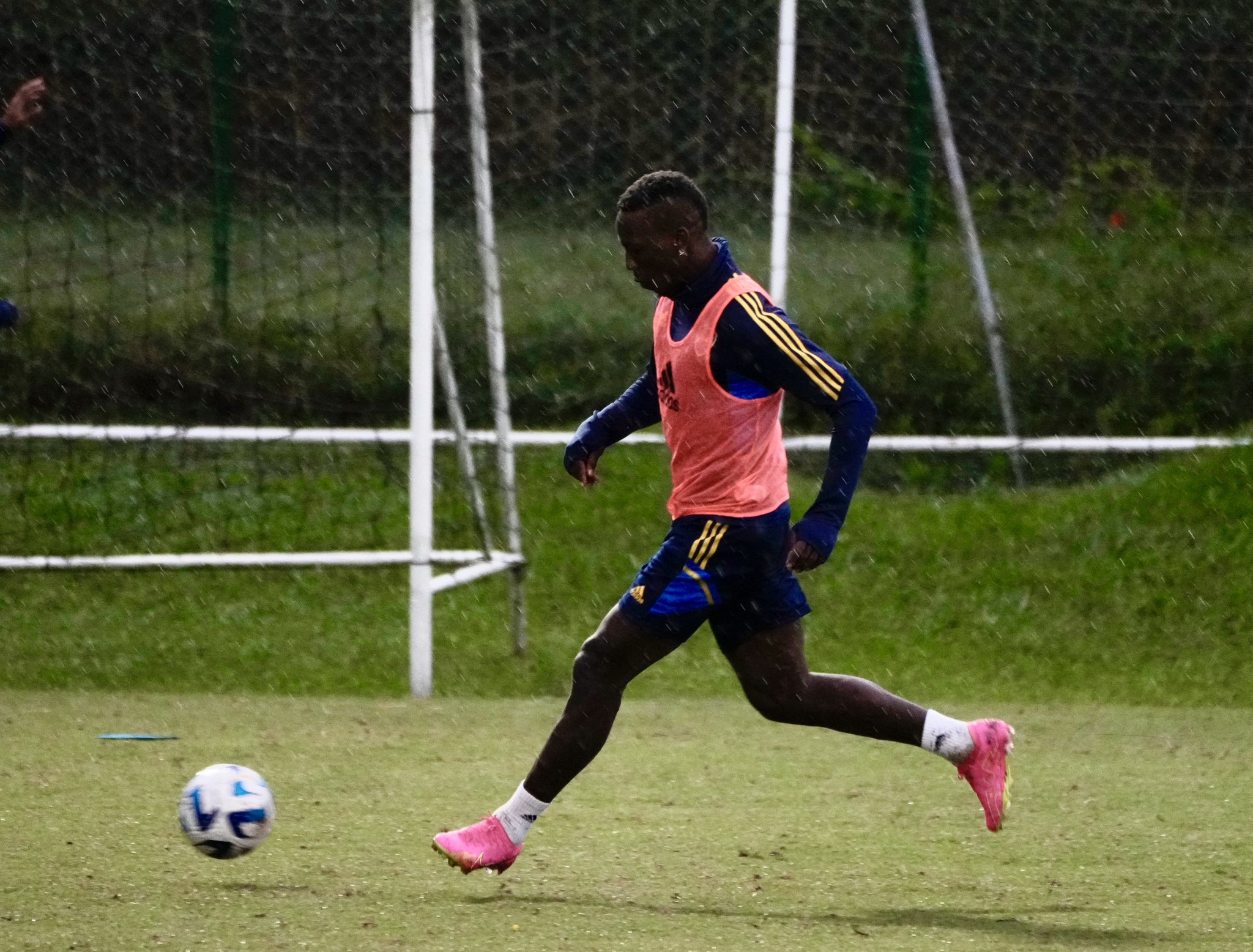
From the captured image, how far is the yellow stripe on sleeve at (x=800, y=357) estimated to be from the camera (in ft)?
13.9

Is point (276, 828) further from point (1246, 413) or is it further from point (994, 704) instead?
point (1246, 413)

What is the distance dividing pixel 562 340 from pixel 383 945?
22.9 feet

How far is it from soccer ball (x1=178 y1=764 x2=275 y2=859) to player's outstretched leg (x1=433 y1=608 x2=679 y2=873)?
0.55m

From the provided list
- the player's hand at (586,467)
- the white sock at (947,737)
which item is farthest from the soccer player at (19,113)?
the white sock at (947,737)

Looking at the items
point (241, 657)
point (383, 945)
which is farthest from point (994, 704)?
point (383, 945)

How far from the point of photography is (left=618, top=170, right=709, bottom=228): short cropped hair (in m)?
4.30

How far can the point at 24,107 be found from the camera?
6953 mm

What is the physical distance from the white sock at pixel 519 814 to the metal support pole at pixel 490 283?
3.36 metres

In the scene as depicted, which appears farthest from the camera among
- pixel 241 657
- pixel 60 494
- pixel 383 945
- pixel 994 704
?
pixel 60 494

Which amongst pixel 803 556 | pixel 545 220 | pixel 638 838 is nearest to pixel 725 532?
pixel 803 556

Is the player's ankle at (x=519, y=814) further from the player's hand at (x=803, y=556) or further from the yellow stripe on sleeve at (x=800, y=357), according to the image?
the yellow stripe on sleeve at (x=800, y=357)

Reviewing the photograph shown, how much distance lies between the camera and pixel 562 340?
10484 mm

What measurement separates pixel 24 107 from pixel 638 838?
4050mm

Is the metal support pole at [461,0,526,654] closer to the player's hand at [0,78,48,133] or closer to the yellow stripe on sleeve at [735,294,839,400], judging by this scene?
the player's hand at [0,78,48,133]
